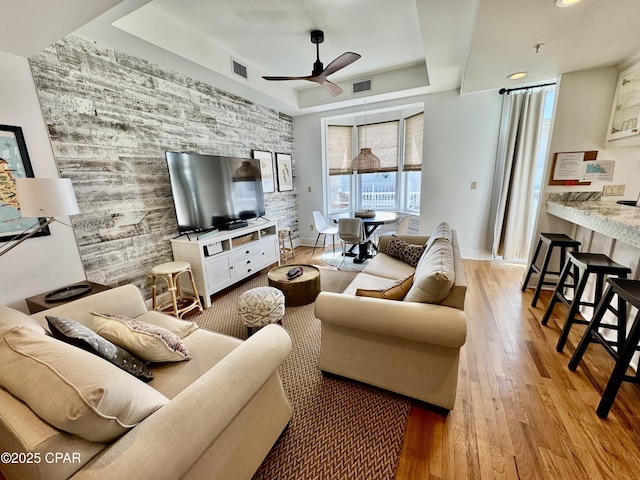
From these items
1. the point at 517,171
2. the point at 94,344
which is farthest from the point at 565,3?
the point at 94,344

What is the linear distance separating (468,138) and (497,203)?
1061 millimetres

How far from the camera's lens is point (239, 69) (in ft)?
10.7

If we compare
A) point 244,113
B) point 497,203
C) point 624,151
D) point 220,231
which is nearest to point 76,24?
point 220,231

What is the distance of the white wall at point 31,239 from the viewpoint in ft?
5.91

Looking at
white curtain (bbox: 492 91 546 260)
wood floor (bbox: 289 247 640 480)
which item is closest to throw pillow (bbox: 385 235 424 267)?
wood floor (bbox: 289 247 640 480)

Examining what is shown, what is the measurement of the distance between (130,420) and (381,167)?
492 cm

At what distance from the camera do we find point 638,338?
135cm

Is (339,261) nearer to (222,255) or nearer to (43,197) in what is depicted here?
(222,255)

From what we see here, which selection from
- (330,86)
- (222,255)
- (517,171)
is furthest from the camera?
(517,171)

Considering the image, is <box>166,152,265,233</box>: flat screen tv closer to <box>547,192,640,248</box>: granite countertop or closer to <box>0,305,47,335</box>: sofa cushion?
<box>0,305,47,335</box>: sofa cushion

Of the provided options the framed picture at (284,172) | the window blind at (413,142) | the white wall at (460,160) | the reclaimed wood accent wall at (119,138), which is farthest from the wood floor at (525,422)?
the framed picture at (284,172)

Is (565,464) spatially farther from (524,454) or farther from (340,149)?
(340,149)

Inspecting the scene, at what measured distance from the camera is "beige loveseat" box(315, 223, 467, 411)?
1.35 metres

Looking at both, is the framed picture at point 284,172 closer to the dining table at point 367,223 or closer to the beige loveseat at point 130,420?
the dining table at point 367,223
